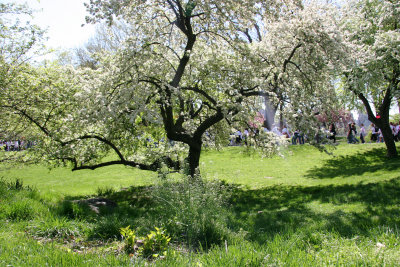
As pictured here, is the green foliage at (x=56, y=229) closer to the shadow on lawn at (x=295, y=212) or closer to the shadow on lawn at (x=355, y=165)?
the shadow on lawn at (x=295, y=212)

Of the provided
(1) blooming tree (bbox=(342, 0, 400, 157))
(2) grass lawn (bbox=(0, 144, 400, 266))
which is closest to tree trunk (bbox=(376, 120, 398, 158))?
(1) blooming tree (bbox=(342, 0, 400, 157))

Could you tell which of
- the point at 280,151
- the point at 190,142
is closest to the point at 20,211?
the point at 190,142

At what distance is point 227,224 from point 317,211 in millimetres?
3259

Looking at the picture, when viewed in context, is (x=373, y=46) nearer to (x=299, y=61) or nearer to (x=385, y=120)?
(x=299, y=61)

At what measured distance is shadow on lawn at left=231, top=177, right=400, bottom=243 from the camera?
17.9 ft

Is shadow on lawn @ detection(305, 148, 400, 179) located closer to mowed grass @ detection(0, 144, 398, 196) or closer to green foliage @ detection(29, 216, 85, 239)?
mowed grass @ detection(0, 144, 398, 196)

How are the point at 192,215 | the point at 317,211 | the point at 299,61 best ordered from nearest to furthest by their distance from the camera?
the point at 192,215
the point at 317,211
the point at 299,61

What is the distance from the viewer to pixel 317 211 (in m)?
7.64

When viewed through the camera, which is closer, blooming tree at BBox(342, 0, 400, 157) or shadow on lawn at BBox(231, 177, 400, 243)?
shadow on lawn at BBox(231, 177, 400, 243)

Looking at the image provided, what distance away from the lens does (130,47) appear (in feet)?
30.9

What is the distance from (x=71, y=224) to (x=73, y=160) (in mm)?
7727

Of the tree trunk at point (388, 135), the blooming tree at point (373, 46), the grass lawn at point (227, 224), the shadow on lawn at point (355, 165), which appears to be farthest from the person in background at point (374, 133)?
the grass lawn at point (227, 224)

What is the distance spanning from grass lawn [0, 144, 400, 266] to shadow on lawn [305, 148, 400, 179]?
90 cm

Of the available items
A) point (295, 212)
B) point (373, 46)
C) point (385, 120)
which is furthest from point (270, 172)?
point (295, 212)
